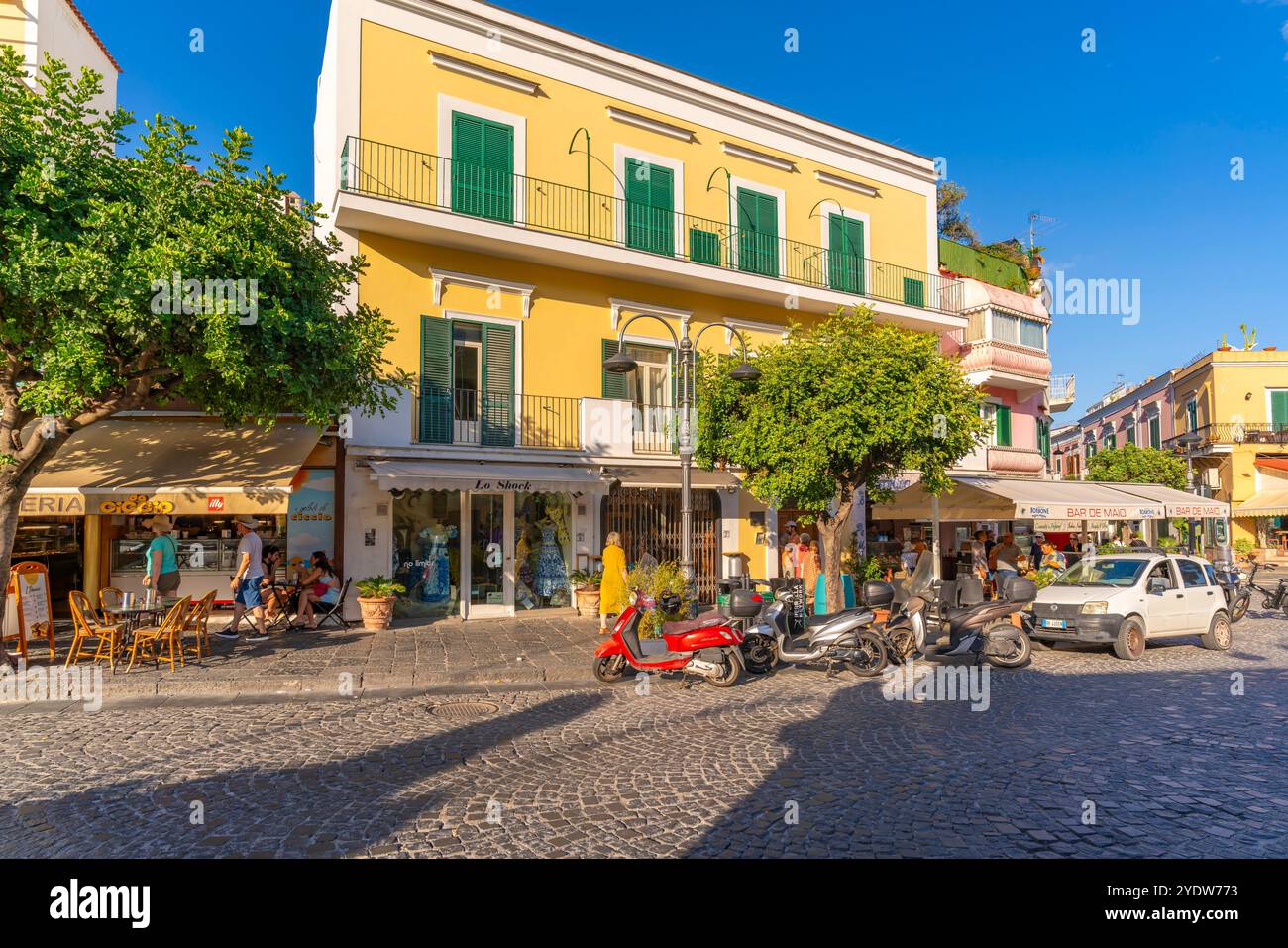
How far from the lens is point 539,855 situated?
3906 mm

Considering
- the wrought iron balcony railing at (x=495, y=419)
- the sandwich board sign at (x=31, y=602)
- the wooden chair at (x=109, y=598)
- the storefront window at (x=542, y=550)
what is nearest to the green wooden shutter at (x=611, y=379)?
the wrought iron balcony railing at (x=495, y=419)

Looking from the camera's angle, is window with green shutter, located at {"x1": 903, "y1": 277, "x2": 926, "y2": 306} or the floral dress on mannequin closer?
the floral dress on mannequin

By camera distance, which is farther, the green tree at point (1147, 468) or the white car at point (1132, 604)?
the green tree at point (1147, 468)

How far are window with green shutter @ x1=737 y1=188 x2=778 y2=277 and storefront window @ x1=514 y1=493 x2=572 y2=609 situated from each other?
23.0 feet

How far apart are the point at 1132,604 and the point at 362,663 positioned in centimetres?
1048

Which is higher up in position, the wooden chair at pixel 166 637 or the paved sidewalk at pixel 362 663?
the wooden chair at pixel 166 637

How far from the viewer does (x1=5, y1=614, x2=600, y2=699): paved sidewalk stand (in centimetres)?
830

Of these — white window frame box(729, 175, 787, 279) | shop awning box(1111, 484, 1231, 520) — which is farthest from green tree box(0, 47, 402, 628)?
shop awning box(1111, 484, 1231, 520)

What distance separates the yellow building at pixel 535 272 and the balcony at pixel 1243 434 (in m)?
30.2

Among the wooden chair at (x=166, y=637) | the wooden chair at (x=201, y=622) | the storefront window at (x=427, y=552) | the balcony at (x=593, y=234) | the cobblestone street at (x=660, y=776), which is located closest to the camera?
the cobblestone street at (x=660, y=776)

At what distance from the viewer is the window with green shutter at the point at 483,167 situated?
1373cm

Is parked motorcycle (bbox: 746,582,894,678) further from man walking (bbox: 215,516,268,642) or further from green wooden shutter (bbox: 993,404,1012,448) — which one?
green wooden shutter (bbox: 993,404,1012,448)

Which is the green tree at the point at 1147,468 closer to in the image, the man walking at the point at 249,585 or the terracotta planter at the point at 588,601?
the terracotta planter at the point at 588,601
